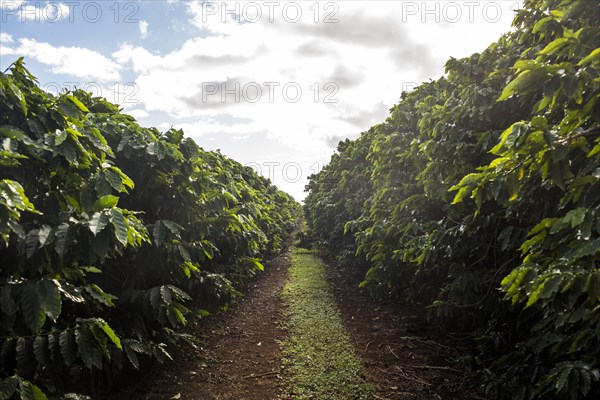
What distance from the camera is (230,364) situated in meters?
5.59

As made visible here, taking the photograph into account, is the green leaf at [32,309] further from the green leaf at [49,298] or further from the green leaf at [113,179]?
the green leaf at [113,179]

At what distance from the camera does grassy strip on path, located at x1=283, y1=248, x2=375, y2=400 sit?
4609 mm

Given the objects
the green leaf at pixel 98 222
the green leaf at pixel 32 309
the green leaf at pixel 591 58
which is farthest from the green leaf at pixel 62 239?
the green leaf at pixel 591 58

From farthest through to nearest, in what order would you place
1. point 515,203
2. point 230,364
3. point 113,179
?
point 230,364, point 515,203, point 113,179

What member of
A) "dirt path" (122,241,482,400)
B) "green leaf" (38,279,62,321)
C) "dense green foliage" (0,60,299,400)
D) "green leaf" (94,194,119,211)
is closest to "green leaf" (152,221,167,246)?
"dense green foliage" (0,60,299,400)

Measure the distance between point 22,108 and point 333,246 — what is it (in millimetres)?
12843

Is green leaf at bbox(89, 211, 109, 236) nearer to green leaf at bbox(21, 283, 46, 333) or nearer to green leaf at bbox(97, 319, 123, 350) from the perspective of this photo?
green leaf at bbox(21, 283, 46, 333)

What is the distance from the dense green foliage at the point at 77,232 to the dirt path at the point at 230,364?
0.53 meters

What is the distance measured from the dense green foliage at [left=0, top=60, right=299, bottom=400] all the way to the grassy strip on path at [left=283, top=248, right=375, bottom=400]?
165 cm

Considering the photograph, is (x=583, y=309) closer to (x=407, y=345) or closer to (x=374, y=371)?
(x=374, y=371)

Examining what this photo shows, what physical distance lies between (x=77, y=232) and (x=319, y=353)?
4.36 m

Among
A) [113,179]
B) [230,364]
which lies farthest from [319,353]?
[113,179]

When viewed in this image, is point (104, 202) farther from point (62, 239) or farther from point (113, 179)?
point (113, 179)

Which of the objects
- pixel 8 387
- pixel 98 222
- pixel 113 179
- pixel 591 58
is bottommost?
pixel 8 387
